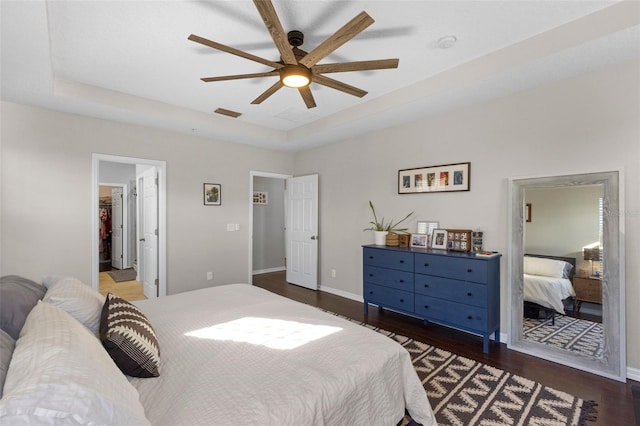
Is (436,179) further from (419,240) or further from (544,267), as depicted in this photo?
(544,267)

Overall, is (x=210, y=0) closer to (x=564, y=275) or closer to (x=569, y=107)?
(x=569, y=107)

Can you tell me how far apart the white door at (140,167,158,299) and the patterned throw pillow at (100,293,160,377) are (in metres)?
3.14

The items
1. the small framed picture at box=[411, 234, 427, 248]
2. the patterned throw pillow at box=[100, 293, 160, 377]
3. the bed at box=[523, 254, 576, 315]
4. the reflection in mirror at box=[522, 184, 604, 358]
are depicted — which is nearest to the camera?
the patterned throw pillow at box=[100, 293, 160, 377]

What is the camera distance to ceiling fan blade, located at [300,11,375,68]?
1.64m

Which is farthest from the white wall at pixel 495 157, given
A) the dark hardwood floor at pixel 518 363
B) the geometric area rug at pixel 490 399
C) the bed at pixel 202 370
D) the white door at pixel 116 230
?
the white door at pixel 116 230

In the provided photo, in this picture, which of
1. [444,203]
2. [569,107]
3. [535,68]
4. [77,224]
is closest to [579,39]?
[535,68]

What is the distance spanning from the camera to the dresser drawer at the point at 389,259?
11.4ft

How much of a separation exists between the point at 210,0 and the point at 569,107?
316 cm

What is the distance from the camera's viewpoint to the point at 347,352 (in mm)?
1580

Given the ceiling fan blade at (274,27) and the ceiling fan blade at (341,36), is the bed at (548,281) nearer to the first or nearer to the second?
the ceiling fan blade at (341,36)

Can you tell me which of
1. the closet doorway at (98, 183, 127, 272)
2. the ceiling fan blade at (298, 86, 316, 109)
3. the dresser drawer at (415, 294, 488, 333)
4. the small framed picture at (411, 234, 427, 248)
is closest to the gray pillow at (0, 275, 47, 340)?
the ceiling fan blade at (298, 86, 316, 109)

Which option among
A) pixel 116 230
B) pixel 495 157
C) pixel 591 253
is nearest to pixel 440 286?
pixel 591 253

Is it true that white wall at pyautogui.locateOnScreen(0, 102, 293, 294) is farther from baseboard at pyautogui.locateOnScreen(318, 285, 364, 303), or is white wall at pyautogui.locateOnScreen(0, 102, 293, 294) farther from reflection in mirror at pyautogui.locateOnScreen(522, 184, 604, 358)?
reflection in mirror at pyautogui.locateOnScreen(522, 184, 604, 358)

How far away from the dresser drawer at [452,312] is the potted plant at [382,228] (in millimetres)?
914
